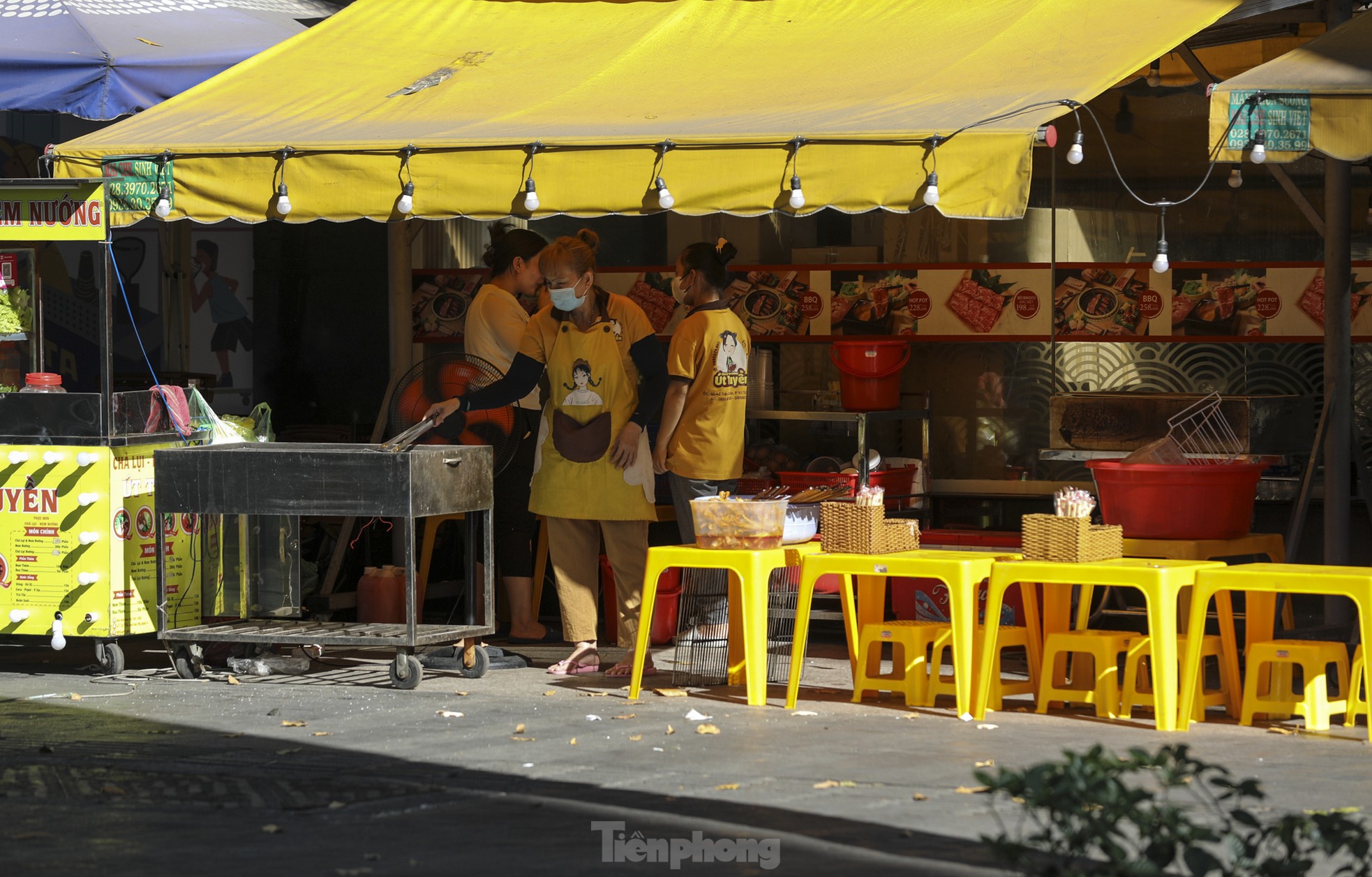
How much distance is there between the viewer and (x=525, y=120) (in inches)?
323

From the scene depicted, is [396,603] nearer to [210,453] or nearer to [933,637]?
[210,453]

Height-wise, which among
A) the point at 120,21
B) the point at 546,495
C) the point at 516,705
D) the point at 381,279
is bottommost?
the point at 516,705

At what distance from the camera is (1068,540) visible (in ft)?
22.9

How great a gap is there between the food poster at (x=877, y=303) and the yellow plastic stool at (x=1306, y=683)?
14.3 feet

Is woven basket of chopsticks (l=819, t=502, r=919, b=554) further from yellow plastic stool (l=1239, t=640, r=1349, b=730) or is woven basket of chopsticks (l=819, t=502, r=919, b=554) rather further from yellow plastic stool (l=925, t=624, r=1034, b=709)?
yellow plastic stool (l=1239, t=640, r=1349, b=730)

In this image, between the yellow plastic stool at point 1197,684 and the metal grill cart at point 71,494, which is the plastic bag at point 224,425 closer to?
the metal grill cart at point 71,494

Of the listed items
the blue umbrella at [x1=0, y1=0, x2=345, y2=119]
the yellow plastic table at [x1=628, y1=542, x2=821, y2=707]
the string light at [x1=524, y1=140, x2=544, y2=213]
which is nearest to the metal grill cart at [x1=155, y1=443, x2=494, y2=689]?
the yellow plastic table at [x1=628, y1=542, x2=821, y2=707]

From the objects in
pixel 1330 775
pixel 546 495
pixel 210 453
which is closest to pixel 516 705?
pixel 546 495

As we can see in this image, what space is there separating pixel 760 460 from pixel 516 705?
290 centimetres

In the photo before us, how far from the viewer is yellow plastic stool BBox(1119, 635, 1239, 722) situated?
23.7 ft

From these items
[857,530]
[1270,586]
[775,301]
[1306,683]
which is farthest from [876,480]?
[1270,586]

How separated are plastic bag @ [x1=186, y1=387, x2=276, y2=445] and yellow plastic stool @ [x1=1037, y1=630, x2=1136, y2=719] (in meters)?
3.73

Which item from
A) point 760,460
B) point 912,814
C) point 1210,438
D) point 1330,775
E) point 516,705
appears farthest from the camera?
point 760,460

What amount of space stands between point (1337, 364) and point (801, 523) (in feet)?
8.66
